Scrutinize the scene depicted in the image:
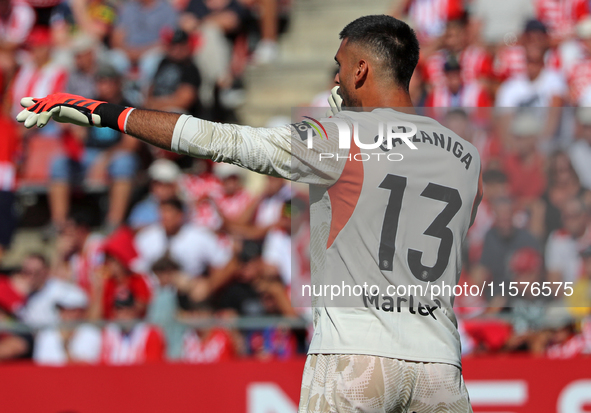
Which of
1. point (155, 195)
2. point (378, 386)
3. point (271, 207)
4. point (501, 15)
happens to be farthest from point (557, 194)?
point (378, 386)

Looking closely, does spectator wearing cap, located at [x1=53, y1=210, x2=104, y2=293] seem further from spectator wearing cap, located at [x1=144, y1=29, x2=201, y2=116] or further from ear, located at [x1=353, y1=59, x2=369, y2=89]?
ear, located at [x1=353, y1=59, x2=369, y2=89]

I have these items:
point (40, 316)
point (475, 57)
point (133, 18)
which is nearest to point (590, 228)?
point (475, 57)

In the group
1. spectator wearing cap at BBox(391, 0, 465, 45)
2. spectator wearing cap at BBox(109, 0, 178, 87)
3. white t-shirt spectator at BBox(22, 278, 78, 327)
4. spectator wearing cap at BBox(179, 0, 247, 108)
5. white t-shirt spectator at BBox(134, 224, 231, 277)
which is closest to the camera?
white t-shirt spectator at BBox(22, 278, 78, 327)

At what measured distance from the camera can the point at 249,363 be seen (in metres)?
5.54

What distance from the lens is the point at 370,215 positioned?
2391 mm

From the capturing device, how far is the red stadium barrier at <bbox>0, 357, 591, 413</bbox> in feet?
17.6

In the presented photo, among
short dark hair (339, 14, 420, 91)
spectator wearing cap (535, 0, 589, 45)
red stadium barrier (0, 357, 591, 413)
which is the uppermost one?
spectator wearing cap (535, 0, 589, 45)

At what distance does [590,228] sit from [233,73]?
486 centimetres

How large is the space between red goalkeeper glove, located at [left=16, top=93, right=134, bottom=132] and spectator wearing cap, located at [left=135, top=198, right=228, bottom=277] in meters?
4.31

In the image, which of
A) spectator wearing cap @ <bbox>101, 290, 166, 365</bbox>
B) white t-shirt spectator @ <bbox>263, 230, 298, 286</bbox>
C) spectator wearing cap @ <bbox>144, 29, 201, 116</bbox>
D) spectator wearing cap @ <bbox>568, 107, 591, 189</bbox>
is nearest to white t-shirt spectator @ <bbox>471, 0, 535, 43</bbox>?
spectator wearing cap @ <bbox>568, 107, 591, 189</bbox>

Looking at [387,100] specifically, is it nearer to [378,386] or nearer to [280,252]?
[378,386]

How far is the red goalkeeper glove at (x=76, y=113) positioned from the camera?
237 centimetres

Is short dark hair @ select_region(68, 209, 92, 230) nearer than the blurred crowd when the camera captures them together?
No

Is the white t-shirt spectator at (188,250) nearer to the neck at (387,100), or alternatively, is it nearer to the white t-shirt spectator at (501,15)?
the white t-shirt spectator at (501,15)
